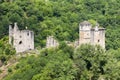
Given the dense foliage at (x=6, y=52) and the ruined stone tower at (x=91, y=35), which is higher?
the ruined stone tower at (x=91, y=35)

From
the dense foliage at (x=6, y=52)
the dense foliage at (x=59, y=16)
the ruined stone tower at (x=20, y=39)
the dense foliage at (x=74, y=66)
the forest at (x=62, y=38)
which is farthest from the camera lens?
the dense foliage at (x=59, y=16)

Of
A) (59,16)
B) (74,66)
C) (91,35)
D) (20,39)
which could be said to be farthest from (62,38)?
(74,66)

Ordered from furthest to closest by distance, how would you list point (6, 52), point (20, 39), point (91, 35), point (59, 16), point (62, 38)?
point (59, 16)
point (62, 38)
point (6, 52)
point (20, 39)
point (91, 35)

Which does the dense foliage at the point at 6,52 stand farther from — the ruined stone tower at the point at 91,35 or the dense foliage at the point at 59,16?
the dense foliage at the point at 59,16

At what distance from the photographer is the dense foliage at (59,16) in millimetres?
89625

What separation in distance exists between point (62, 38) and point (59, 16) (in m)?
12.9

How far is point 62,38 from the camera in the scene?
8994cm

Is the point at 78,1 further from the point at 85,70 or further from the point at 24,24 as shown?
the point at 85,70

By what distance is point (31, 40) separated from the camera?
68.4 m

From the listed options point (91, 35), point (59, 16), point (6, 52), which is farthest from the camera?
point (59, 16)

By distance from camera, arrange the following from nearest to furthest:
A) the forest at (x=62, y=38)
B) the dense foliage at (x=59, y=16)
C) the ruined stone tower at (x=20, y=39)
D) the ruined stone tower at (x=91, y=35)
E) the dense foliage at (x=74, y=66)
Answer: the dense foliage at (x=74, y=66) < the forest at (x=62, y=38) < the ruined stone tower at (x=91, y=35) < the ruined stone tower at (x=20, y=39) < the dense foliage at (x=59, y=16)

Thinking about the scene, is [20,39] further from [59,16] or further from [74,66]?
[59,16]

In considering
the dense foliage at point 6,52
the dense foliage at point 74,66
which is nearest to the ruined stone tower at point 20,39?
Answer: the dense foliage at point 6,52

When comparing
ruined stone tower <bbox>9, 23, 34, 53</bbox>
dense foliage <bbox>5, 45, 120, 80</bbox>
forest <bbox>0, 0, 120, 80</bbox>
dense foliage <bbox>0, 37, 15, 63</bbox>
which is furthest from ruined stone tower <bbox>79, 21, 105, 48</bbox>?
dense foliage <bbox>0, 37, 15, 63</bbox>
